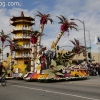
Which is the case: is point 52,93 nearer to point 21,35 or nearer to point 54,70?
point 54,70

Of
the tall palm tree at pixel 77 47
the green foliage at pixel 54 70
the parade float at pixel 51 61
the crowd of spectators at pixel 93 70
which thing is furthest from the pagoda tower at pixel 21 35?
the green foliage at pixel 54 70

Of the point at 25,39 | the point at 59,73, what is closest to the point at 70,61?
the point at 59,73

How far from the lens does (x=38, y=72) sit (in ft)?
74.3

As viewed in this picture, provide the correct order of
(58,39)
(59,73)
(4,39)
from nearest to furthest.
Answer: (59,73), (58,39), (4,39)

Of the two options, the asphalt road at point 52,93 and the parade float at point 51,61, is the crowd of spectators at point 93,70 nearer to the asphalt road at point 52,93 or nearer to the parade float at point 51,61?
the parade float at point 51,61

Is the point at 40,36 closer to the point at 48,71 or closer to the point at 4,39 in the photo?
the point at 48,71

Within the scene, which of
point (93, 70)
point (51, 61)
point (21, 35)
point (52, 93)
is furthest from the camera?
point (21, 35)

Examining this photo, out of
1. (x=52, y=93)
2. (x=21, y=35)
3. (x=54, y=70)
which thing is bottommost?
(x=52, y=93)

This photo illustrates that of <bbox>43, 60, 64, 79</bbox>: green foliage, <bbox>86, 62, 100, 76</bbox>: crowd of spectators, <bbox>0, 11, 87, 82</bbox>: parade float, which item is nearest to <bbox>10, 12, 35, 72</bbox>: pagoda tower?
<bbox>0, 11, 87, 82</bbox>: parade float

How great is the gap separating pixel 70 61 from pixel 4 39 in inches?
568

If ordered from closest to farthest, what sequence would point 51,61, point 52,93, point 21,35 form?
point 52,93 < point 51,61 < point 21,35

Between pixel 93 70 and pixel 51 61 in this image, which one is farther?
pixel 93 70

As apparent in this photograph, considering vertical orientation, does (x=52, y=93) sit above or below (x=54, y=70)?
below

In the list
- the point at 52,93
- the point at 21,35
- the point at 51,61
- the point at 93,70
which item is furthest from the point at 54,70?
the point at 21,35
